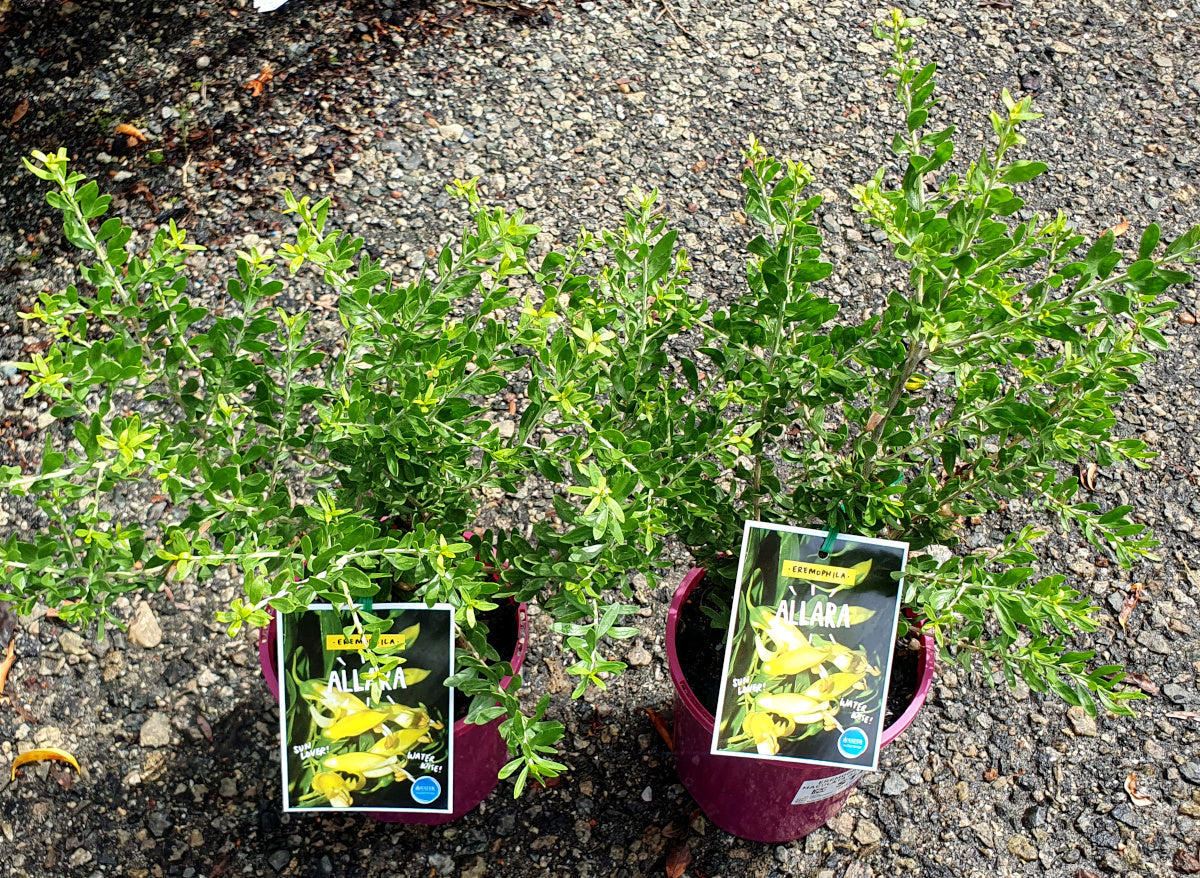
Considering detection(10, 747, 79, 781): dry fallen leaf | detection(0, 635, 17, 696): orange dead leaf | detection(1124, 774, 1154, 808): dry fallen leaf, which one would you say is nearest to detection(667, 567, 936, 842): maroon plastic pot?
detection(1124, 774, 1154, 808): dry fallen leaf

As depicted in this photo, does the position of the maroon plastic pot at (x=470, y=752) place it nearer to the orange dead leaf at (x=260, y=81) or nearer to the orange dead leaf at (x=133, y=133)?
the orange dead leaf at (x=133, y=133)

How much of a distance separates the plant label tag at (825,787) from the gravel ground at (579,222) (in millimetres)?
268

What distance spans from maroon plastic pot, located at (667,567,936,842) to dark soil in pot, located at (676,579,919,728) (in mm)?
33

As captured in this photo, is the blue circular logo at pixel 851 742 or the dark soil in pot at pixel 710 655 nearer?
the blue circular logo at pixel 851 742

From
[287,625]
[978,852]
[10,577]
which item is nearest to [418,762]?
[287,625]

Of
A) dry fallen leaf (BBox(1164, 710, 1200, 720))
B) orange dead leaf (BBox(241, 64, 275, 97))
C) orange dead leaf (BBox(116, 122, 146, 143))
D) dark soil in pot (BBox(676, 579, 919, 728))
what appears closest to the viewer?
dark soil in pot (BBox(676, 579, 919, 728))

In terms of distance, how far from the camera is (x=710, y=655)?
2.04m

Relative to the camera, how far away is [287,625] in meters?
1.59

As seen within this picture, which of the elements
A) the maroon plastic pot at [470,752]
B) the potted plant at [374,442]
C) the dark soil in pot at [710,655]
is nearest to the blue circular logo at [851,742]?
the dark soil in pot at [710,655]

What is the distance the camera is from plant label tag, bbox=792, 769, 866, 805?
1.89 meters

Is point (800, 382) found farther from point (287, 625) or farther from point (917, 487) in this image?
point (287, 625)

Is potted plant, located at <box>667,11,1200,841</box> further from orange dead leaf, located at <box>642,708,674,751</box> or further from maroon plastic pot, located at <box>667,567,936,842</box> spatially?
orange dead leaf, located at <box>642,708,674,751</box>

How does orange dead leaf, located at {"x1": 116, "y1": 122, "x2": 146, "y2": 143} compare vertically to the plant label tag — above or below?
above

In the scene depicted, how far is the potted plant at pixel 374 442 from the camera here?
1421mm
